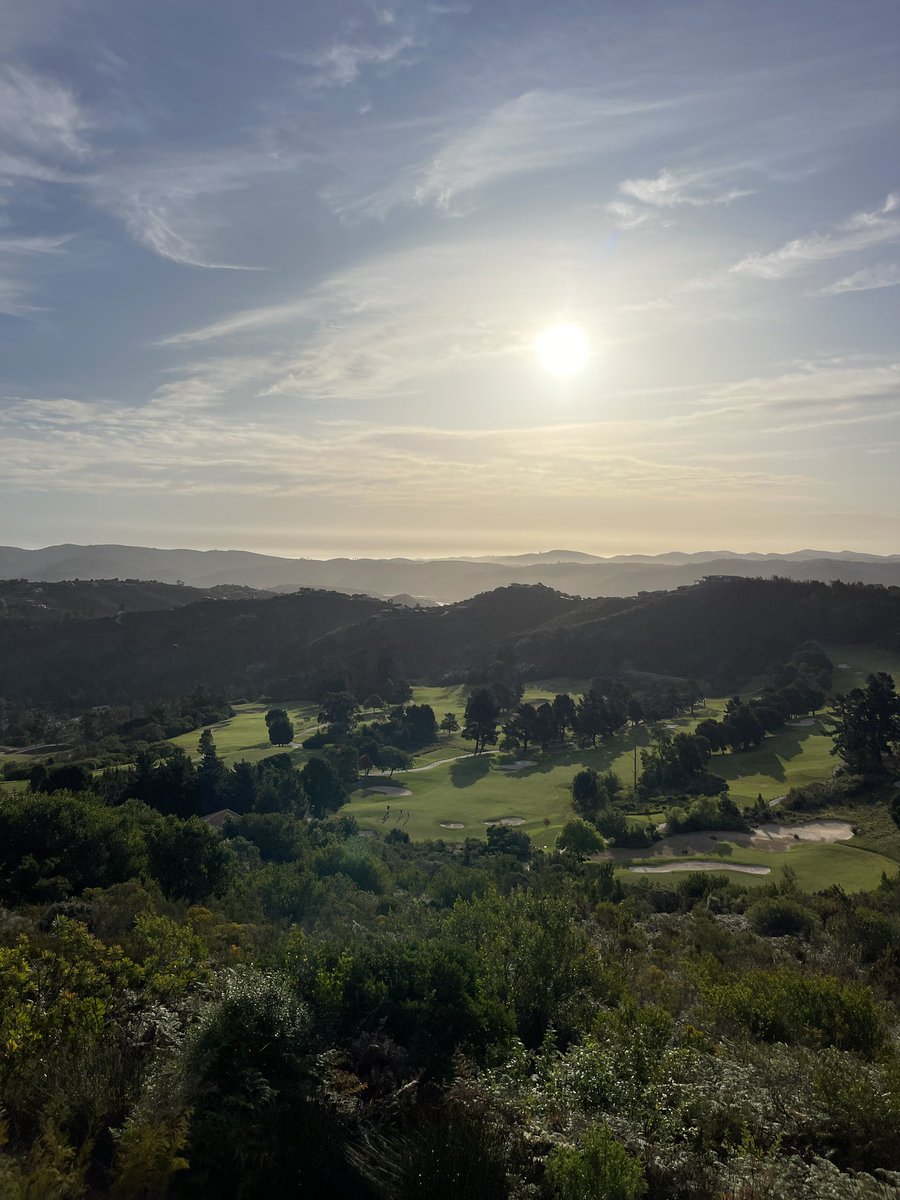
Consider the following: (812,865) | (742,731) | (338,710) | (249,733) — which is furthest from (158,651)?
(812,865)

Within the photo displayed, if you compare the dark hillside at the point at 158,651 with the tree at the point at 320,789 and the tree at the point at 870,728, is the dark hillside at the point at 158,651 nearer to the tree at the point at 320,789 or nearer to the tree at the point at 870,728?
the tree at the point at 320,789

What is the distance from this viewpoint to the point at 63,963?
13.5 meters

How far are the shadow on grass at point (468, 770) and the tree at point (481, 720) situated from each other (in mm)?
3865

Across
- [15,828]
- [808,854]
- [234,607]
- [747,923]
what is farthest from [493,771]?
[234,607]

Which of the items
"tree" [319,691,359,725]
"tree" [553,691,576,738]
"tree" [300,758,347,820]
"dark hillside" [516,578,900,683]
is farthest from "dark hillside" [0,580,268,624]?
"tree" [300,758,347,820]

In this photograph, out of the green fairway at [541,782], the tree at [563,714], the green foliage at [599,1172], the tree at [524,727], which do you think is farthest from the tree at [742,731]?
the green foliage at [599,1172]

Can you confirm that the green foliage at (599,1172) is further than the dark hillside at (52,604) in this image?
No

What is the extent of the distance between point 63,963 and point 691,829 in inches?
1835

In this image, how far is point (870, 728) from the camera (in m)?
63.9

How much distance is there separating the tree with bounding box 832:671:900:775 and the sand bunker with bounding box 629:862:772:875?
87.9 ft

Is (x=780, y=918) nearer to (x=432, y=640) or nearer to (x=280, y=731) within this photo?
(x=280, y=731)

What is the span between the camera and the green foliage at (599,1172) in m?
8.05

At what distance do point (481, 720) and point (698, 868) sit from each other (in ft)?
148

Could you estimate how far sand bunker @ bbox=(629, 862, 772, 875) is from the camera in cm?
4119
